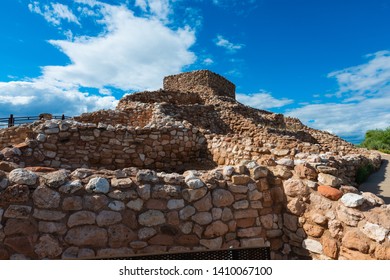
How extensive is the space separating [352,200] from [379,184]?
509 centimetres

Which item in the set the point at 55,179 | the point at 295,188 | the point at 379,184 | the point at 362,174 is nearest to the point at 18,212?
the point at 55,179

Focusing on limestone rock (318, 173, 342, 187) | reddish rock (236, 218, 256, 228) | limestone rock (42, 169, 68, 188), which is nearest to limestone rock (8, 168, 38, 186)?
limestone rock (42, 169, 68, 188)

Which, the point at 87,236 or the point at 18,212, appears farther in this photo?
the point at 87,236

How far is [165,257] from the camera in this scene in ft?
8.10

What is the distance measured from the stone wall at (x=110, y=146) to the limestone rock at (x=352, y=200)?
16.3 feet

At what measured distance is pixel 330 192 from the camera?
3.34 meters

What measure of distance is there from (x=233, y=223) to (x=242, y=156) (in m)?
3.36

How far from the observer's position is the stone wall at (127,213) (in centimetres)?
268

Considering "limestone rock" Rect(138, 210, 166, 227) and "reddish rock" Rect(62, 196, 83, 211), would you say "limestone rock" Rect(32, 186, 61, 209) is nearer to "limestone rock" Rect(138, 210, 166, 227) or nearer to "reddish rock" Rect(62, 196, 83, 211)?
"reddish rock" Rect(62, 196, 83, 211)

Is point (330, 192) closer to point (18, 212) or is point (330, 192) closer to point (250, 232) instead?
point (250, 232)

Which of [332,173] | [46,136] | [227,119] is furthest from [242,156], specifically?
[227,119]

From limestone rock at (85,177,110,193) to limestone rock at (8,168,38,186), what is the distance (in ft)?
1.77
